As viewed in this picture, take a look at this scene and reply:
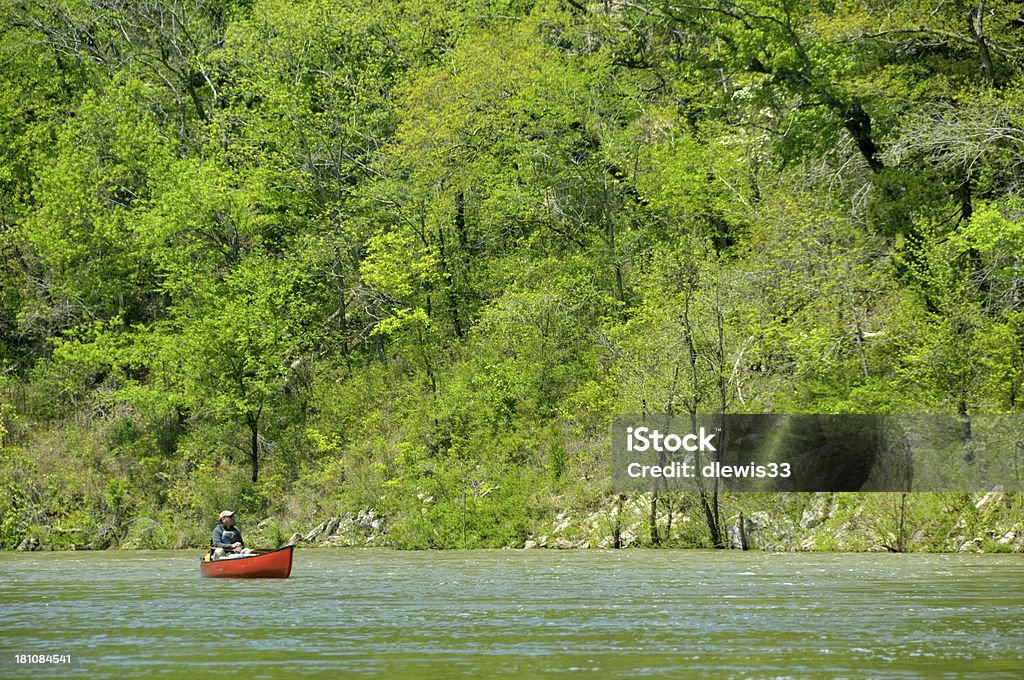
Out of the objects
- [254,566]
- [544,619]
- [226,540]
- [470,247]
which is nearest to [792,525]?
[254,566]

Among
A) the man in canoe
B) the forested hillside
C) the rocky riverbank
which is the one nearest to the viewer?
the man in canoe

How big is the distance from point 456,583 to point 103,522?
68.4 feet

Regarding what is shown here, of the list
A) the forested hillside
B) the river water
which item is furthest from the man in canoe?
the forested hillside

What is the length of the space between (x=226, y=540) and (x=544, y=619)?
14.7 metres

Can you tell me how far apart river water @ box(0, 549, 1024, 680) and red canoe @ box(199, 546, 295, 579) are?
1.44ft

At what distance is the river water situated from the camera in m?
15.3

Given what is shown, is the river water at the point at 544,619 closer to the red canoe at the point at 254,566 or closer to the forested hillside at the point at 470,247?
the red canoe at the point at 254,566

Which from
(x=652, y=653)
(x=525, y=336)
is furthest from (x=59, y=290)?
(x=652, y=653)

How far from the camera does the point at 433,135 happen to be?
46156 millimetres

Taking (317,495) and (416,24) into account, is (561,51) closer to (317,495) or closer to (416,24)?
(416,24)

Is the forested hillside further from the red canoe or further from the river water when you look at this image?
the red canoe

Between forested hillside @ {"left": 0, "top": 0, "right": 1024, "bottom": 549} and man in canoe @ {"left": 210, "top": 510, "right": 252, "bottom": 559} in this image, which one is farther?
forested hillside @ {"left": 0, "top": 0, "right": 1024, "bottom": 549}

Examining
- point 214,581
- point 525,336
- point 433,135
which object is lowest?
point 214,581

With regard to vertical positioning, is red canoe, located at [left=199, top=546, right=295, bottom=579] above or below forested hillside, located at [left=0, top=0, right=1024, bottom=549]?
below
